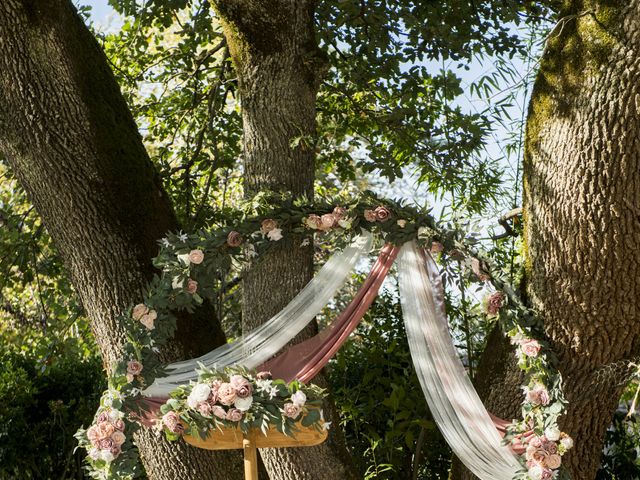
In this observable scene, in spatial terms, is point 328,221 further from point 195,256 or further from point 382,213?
point 195,256

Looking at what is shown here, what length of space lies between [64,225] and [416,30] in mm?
2033

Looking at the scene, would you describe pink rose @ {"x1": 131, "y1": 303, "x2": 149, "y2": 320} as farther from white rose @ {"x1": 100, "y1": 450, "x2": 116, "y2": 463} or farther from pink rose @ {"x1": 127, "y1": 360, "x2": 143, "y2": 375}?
white rose @ {"x1": 100, "y1": 450, "x2": 116, "y2": 463}

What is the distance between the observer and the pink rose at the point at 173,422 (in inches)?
126

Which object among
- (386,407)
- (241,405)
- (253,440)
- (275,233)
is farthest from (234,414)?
(386,407)

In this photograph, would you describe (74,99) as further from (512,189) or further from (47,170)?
(512,189)

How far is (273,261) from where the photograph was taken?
12.3ft

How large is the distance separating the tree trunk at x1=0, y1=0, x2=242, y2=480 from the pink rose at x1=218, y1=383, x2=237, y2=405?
0.72 metres

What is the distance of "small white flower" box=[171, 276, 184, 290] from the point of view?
11.3 feet

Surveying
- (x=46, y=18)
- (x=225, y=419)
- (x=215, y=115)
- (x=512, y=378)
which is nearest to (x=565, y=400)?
(x=512, y=378)

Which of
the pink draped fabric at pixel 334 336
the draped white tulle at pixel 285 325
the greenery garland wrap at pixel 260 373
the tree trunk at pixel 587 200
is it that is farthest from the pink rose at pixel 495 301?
the draped white tulle at pixel 285 325

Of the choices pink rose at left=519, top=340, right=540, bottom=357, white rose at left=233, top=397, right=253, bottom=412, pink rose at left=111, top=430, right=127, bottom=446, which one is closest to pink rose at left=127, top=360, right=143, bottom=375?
pink rose at left=111, top=430, right=127, bottom=446

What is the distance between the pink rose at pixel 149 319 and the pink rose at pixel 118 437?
44 cm

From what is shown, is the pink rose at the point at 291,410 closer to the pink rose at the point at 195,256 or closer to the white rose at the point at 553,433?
the pink rose at the point at 195,256

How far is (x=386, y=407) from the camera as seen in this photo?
5.08m
